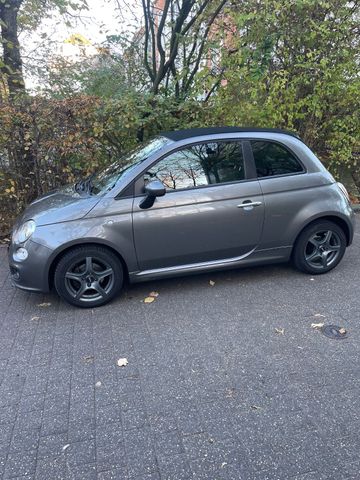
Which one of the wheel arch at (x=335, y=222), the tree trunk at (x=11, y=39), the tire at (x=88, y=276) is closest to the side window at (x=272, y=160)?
the wheel arch at (x=335, y=222)

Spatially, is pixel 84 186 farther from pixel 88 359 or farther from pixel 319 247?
pixel 319 247

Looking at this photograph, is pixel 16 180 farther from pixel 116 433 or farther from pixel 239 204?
pixel 116 433

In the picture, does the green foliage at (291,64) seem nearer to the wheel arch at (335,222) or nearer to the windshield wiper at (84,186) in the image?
the wheel arch at (335,222)

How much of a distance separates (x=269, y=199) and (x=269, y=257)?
0.64 m

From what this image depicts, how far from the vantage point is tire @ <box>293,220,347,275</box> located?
3.98m

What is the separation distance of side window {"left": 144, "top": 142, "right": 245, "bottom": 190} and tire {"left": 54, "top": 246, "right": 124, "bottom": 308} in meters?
0.86

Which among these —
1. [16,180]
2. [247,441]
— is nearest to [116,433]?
[247,441]

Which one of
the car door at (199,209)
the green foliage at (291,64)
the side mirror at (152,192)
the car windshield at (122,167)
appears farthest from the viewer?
the green foliage at (291,64)

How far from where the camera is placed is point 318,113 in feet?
19.6

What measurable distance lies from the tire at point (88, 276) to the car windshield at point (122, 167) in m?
0.63

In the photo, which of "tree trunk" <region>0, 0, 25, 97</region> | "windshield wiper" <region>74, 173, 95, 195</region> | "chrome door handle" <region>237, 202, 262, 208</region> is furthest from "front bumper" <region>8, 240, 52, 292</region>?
"tree trunk" <region>0, 0, 25, 97</region>

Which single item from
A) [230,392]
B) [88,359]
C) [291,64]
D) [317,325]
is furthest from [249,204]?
[291,64]

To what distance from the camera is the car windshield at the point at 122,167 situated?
362 cm

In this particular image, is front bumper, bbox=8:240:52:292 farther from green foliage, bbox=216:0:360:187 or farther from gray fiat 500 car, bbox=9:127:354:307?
green foliage, bbox=216:0:360:187
